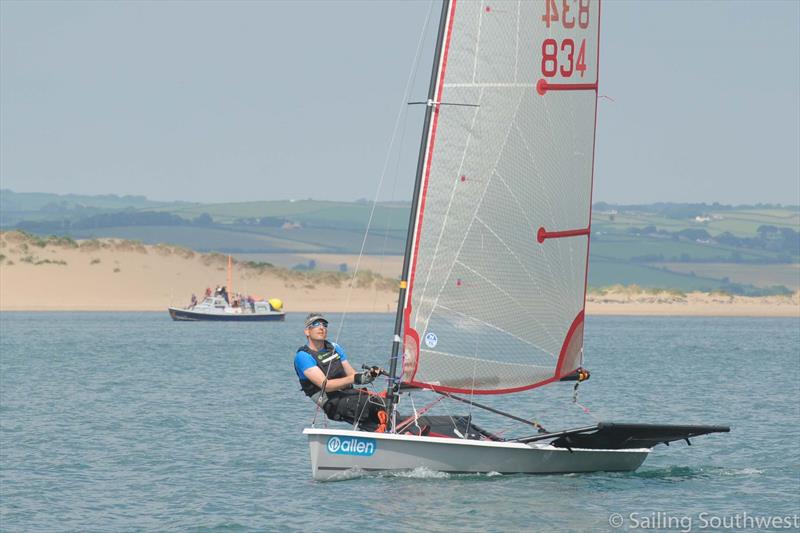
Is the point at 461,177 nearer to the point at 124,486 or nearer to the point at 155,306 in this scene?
the point at 124,486

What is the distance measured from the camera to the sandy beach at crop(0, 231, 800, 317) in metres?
105

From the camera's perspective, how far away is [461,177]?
17.9 meters

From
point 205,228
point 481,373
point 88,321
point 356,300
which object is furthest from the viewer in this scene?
point 205,228

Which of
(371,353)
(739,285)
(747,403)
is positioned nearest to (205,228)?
(739,285)

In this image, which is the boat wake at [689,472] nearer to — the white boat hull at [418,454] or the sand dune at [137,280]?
the white boat hull at [418,454]

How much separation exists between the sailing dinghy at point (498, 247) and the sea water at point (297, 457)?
0.54 metres

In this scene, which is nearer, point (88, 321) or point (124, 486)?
point (124, 486)

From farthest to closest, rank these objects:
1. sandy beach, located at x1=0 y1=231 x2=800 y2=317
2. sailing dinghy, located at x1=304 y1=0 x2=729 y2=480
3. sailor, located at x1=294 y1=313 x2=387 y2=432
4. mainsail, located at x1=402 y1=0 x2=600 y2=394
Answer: sandy beach, located at x1=0 y1=231 x2=800 y2=317, mainsail, located at x1=402 y1=0 x2=600 y2=394, sailing dinghy, located at x1=304 y1=0 x2=729 y2=480, sailor, located at x1=294 y1=313 x2=387 y2=432

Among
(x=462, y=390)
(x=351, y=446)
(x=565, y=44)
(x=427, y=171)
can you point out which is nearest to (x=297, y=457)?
(x=462, y=390)

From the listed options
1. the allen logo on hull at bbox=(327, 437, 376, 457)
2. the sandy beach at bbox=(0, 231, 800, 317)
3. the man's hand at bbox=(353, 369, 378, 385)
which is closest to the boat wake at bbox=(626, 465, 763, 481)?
the allen logo on hull at bbox=(327, 437, 376, 457)

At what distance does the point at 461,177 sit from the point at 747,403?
1462 cm

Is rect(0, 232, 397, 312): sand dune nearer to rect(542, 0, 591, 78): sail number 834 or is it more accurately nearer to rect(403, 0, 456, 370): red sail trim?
rect(542, 0, 591, 78): sail number 834

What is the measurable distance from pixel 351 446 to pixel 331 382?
872 millimetres

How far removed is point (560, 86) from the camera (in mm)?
18453
